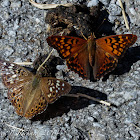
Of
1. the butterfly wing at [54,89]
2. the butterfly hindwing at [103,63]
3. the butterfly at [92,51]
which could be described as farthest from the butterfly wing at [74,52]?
the butterfly wing at [54,89]

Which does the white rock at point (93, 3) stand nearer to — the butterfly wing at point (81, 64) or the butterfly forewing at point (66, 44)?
the butterfly forewing at point (66, 44)

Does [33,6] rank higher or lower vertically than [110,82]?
higher

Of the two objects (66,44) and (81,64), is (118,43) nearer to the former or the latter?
(81,64)

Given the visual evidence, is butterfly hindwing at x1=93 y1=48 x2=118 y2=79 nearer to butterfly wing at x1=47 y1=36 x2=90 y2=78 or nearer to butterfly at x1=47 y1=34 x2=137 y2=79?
butterfly at x1=47 y1=34 x2=137 y2=79

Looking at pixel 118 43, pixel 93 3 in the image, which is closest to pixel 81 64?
pixel 118 43

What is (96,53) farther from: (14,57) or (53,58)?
(14,57)

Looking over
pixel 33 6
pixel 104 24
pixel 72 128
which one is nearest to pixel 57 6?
pixel 33 6

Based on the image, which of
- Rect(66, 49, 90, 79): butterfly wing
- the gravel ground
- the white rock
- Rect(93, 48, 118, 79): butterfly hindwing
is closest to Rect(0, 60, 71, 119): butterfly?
the gravel ground
